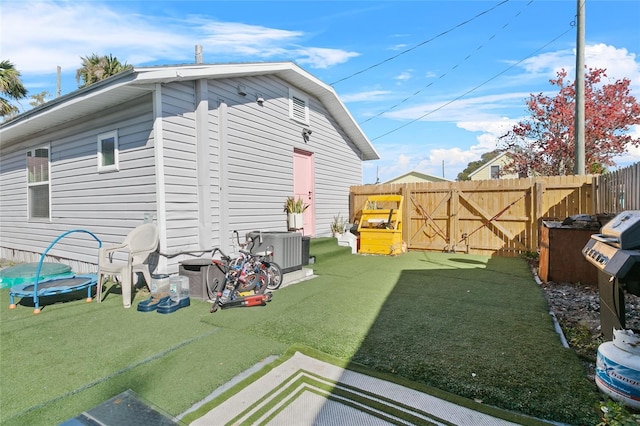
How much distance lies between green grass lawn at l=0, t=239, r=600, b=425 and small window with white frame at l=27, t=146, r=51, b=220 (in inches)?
128

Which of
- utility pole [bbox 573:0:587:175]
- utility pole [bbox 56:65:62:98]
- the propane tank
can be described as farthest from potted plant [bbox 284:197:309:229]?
utility pole [bbox 56:65:62:98]

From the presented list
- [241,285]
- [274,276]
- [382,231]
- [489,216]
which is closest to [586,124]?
[489,216]

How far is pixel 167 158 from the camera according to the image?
4902mm

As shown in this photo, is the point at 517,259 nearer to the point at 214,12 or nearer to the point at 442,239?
the point at 442,239

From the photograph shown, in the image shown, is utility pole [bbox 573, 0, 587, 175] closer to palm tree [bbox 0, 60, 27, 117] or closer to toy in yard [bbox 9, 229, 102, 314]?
toy in yard [bbox 9, 229, 102, 314]

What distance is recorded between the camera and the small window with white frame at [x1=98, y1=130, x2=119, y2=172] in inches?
217

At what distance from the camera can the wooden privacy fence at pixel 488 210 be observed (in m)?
7.35

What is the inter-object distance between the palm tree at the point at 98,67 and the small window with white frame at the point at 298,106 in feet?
42.6

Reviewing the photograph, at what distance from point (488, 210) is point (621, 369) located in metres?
6.98

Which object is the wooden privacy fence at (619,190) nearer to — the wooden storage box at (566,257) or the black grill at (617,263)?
the wooden storage box at (566,257)

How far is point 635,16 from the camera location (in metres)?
6.79

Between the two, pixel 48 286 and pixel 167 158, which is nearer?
pixel 48 286

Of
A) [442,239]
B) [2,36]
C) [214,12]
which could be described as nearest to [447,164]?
[442,239]

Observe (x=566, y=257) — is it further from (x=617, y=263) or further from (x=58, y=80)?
(x=58, y=80)
